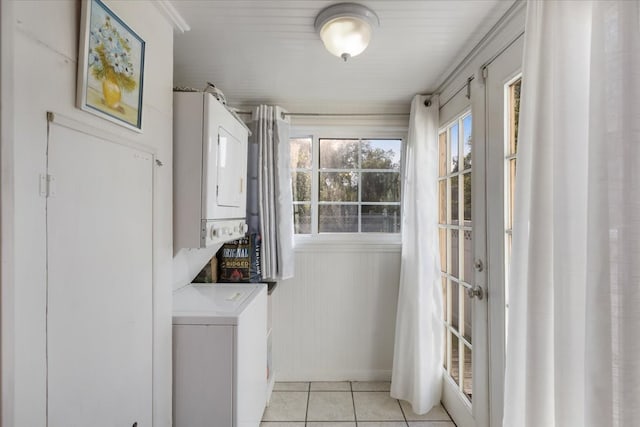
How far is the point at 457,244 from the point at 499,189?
24.0 inches

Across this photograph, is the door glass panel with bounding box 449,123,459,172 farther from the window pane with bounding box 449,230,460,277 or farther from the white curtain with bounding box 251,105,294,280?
the white curtain with bounding box 251,105,294,280

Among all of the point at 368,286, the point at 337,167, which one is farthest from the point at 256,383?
the point at 337,167

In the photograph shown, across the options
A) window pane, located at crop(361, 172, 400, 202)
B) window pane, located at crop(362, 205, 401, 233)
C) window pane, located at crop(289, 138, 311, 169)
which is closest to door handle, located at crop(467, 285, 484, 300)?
window pane, located at crop(362, 205, 401, 233)

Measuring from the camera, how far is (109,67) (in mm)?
1003

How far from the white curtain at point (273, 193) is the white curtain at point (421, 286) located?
0.90 metres

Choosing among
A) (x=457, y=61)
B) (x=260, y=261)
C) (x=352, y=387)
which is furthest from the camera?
(x=352, y=387)

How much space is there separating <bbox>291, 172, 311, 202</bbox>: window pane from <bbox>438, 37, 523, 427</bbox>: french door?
1.04 metres

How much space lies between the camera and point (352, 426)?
6.64 ft

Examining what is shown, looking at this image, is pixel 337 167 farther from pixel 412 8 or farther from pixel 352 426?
pixel 352 426

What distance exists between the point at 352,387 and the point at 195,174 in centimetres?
202

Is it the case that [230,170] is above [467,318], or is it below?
above

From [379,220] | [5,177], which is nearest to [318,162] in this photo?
[379,220]

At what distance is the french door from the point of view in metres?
1.45

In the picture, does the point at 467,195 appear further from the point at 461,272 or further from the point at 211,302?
the point at 211,302
